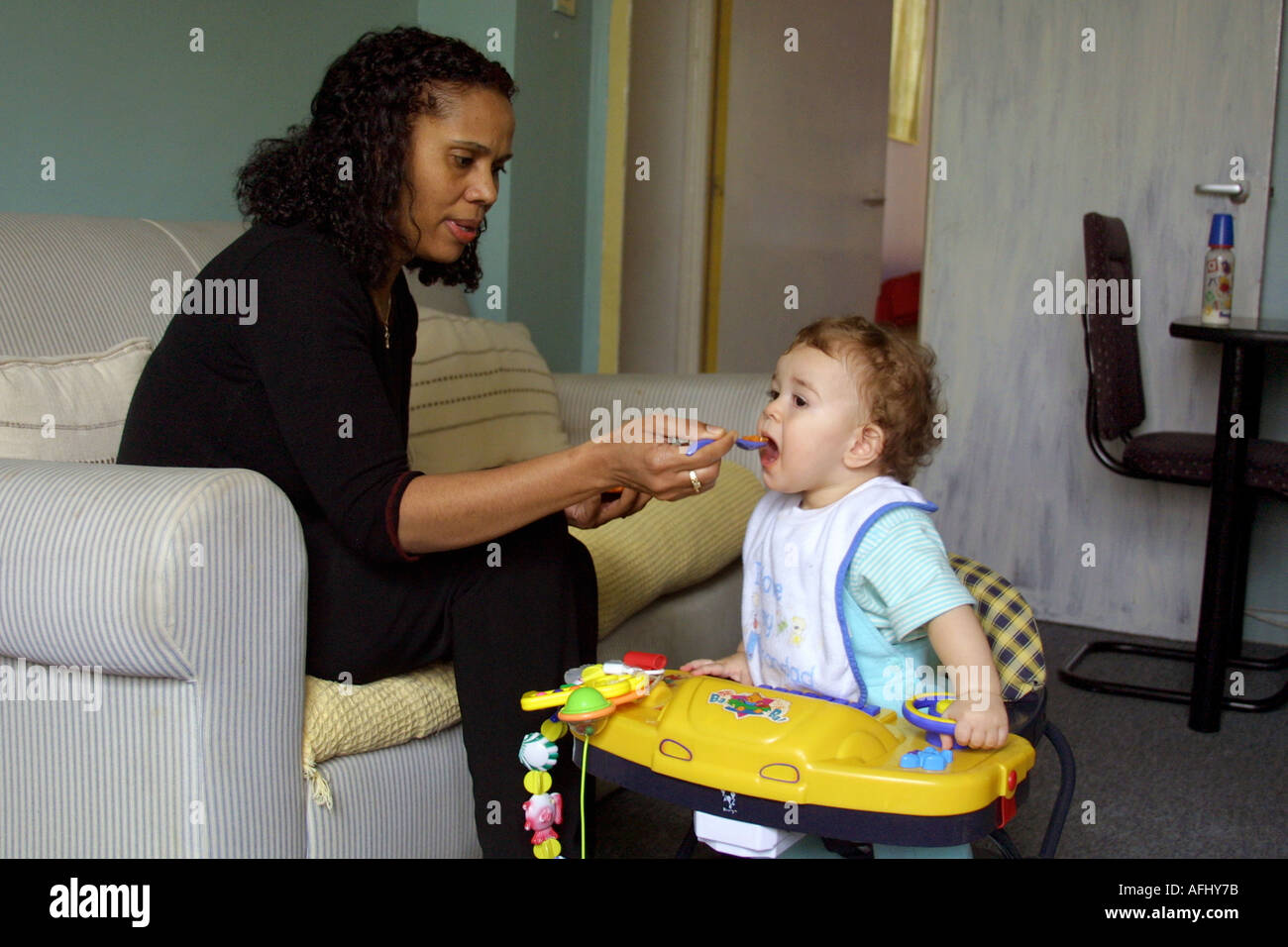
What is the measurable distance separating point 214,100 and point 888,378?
1553 millimetres

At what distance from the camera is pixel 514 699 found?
1331 millimetres

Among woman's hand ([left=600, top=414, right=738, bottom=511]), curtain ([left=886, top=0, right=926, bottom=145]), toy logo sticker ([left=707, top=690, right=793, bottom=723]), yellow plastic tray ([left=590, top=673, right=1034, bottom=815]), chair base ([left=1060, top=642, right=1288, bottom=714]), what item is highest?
curtain ([left=886, top=0, right=926, bottom=145])

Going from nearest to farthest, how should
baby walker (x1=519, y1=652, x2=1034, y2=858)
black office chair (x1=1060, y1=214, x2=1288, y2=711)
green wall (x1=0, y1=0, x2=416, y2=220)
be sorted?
baby walker (x1=519, y1=652, x2=1034, y2=858)
green wall (x1=0, y1=0, x2=416, y2=220)
black office chair (x1=1060, y1=214, x2=1288, y2=711)

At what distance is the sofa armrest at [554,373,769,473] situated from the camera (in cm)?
232

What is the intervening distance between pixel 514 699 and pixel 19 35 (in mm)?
1381

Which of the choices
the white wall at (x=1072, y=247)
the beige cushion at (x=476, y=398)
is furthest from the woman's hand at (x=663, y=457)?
the white wall at (x=1072, y=247)

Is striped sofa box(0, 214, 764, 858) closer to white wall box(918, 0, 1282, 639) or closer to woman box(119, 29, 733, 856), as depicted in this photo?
woman box(119, 29, 733, 856)

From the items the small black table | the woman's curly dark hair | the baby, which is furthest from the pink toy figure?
the small black table

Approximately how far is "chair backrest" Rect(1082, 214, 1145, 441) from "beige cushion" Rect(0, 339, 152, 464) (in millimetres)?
1905

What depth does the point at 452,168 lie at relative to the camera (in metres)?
1.44

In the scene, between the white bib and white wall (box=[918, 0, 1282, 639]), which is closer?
the white bib

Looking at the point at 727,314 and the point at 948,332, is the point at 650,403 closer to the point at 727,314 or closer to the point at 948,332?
the point at 948,332

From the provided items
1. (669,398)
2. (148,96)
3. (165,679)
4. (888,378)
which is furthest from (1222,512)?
(148,96)

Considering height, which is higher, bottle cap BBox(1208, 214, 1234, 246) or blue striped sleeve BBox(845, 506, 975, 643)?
bottle cap BBox(1208, 214, 1234, 246)
